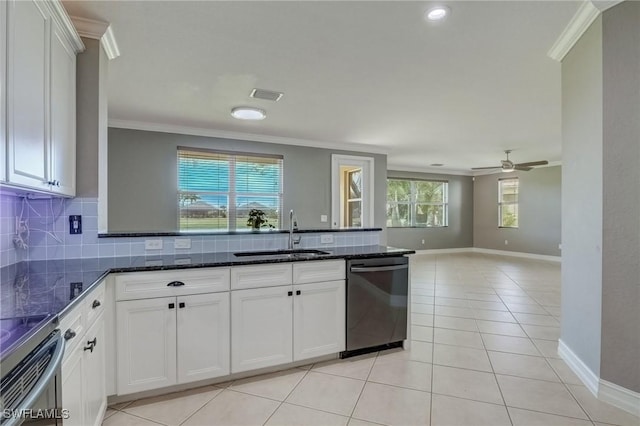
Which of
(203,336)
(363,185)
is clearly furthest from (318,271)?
(363,185)

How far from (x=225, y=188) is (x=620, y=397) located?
4939 mm

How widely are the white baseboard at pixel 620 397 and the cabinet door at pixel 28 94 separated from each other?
3.45 metres

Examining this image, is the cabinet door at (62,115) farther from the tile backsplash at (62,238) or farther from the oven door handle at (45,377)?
the oven door handle at (45,377)

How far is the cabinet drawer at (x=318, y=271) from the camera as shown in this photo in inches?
96.1

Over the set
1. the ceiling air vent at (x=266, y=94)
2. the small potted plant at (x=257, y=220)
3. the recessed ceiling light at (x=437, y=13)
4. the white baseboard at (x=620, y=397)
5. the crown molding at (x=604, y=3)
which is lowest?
the white baseboard at (x=620, y=397)

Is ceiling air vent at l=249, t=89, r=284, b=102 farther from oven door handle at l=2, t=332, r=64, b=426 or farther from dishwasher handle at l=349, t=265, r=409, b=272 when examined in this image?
oven door handle at l=2, t=332, r=64, b=426

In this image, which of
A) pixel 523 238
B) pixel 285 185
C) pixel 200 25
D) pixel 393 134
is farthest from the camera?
pixel 523 238

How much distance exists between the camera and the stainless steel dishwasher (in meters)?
2.63

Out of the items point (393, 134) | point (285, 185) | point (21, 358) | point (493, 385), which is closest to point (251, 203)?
A: point (285, 185)

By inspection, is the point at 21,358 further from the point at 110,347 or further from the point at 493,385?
the point at 493,385

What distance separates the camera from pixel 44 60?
5.58ft

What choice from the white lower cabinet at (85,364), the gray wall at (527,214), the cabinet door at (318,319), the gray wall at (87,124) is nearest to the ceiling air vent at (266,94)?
the gray wall at (87,124)

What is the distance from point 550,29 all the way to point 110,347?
3.57 meters

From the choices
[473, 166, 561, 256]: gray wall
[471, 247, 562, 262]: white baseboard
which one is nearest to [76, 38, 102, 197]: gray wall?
[471, 247, 562, 262]: white baseboard
